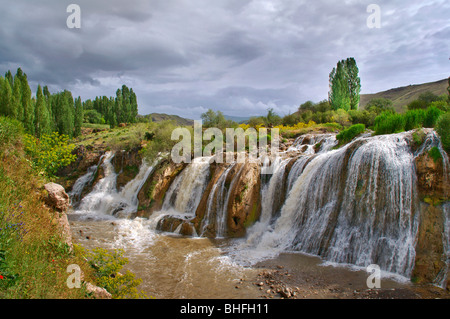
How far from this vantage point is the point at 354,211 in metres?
10.5

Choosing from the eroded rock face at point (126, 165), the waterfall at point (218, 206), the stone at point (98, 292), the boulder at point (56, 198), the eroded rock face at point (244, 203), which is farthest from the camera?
the eroded rock face at point (126, 165)

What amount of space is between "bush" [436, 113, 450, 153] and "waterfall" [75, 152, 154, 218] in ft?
59.8

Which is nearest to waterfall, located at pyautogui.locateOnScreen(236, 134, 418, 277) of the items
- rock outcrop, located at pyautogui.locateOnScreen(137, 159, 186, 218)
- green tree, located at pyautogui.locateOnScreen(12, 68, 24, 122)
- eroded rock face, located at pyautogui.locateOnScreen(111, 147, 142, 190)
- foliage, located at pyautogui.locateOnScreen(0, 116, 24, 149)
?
rock outcrop, located at pyautogui.locateOnScreen(137, 159, 186, 218)

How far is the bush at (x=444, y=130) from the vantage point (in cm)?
975

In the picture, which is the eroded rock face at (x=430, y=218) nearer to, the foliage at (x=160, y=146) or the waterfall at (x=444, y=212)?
the waterfall at (x=444, y=212)

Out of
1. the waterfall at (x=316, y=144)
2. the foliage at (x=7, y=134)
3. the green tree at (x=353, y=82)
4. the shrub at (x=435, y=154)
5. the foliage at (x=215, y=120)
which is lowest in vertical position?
the shrub at (x=435, y=154)

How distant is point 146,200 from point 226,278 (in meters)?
11.4

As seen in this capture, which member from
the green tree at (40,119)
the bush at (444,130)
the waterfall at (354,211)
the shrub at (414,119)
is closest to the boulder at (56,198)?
the waterfall at (354,211)

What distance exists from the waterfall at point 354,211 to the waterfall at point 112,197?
1152cm

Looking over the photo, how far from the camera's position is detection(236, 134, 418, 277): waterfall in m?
9.24

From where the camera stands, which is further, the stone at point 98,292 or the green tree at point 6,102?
the green tree at point 6,102

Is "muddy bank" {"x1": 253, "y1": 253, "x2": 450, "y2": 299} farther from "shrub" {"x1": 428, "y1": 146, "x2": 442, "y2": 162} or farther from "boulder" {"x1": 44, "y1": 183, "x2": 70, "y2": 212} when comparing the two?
"boulder" {"x1": 44, "y1": 183, "x2": 70, "y2": 212}

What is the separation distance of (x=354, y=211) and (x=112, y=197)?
19.3 meters

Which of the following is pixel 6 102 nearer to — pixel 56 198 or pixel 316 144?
pixel 56 198
